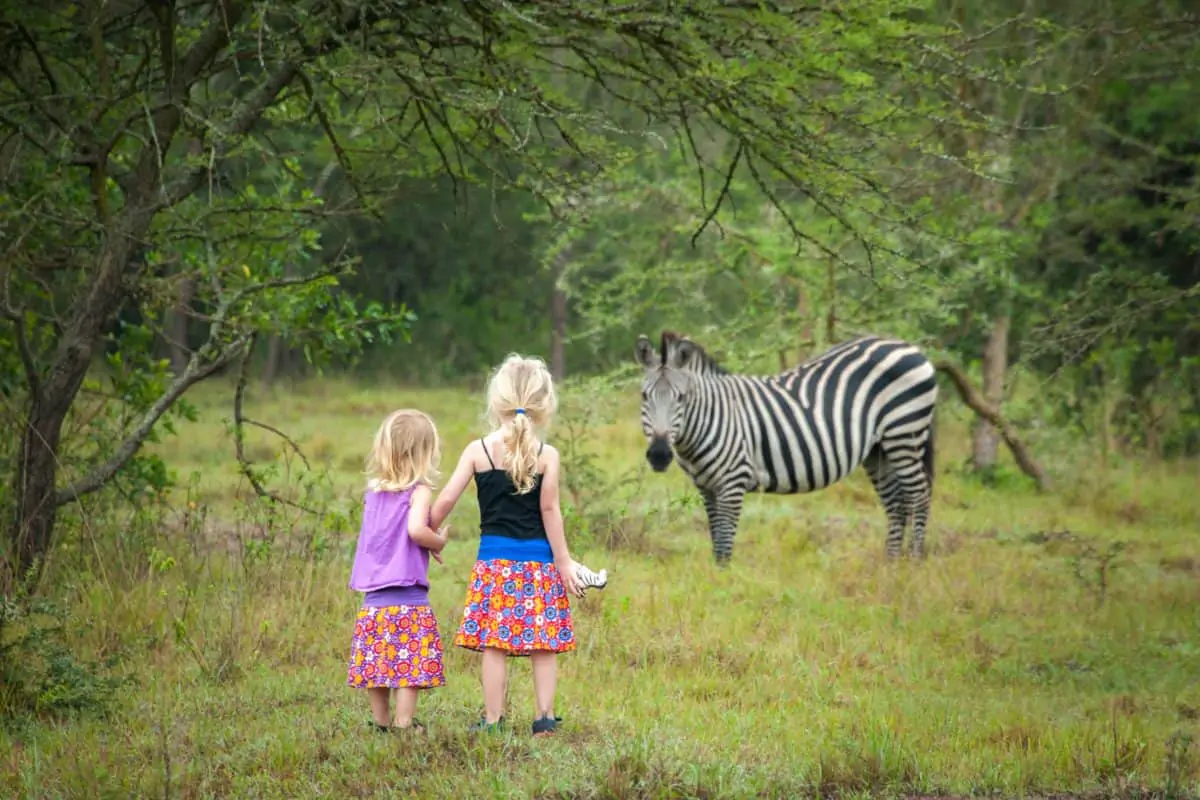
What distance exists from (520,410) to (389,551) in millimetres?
754

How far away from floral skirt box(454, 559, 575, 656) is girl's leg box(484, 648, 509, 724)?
0.04 metres

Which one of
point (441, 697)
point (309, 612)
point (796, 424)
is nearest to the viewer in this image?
point (441, 697)

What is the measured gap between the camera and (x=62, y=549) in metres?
8.11

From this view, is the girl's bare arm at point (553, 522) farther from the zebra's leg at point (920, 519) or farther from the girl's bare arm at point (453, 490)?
the zebra's leg at point (920, 519)

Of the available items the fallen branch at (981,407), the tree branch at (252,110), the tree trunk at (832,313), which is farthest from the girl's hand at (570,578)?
the tree trunk at (832,313)

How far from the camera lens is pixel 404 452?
5.52m

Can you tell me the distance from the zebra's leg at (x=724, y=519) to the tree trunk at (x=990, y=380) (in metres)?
6.36

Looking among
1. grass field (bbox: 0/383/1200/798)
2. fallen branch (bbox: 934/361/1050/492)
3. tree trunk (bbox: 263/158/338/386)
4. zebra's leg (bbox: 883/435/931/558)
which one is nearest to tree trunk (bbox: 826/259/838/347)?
fallen branch (bbox: 934/361/1050/492)

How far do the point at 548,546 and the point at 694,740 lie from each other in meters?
0.96

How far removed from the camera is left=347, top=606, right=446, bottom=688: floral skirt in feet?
17.7

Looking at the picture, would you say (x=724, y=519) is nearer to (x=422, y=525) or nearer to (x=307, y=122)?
(x=307, y=122)

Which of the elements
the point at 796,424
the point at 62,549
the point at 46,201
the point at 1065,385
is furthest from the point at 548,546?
the point at 1065,385

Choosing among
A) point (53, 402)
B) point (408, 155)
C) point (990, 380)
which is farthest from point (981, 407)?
point (53, 402)

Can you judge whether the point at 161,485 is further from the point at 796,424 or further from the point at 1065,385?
the point at 1065,385
